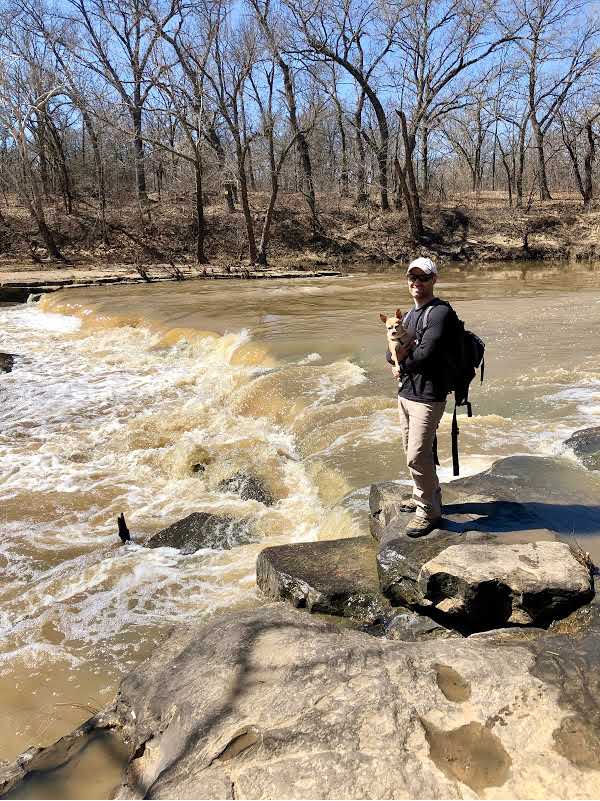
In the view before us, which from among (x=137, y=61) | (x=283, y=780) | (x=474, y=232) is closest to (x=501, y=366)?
(x=283, y=780)

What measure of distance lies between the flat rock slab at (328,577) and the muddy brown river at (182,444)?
36 cm

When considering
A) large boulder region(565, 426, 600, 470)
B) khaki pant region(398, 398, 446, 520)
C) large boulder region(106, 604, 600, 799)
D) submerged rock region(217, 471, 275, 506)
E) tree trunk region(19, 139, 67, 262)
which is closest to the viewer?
large boulder region(106, 604, 600, 799)

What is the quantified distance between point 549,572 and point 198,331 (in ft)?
33.1

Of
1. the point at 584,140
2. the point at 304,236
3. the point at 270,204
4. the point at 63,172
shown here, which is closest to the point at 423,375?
the point at 270,204

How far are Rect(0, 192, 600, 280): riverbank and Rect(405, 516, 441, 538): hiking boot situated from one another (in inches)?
869

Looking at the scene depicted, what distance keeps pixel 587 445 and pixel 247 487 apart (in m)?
3.52

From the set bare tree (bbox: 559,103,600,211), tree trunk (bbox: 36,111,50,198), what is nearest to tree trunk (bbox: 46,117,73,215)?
tree trunk (bbox: 36,111,50,198)

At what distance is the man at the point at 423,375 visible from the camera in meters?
3.41

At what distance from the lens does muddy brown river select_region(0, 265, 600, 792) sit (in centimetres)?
435

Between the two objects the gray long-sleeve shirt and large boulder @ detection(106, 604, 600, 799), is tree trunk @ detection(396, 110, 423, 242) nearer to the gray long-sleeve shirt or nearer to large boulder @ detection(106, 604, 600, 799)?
the gray long-sleeve shirt

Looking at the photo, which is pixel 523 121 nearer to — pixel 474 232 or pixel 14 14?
pixel 474 232

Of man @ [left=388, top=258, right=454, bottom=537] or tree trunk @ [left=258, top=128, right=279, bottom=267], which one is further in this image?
tree trunk @ [left=258, top=128, right=279, bottom=267]

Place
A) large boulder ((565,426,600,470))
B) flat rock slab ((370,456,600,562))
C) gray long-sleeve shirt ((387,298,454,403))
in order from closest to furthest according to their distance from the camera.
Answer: gray long-sleeve shirt ((387,298,454,403))
flat rock slab ((370,456,600,562))
large boulder ((565,426,600,470))

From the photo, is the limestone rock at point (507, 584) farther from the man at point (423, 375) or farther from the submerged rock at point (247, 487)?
the submerged rock at point (247, 487)
